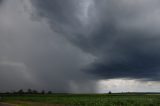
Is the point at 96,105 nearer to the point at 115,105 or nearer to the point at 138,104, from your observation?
the point at 115,105

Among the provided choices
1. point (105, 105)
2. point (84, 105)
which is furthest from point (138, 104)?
point (84, 105)

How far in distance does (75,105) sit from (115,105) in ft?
36.1

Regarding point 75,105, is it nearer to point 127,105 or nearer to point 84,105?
point 84,105

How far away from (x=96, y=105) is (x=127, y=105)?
24.4 ft

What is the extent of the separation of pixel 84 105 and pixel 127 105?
11.0 meters

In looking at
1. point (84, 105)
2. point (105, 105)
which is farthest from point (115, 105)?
point (84, 105)

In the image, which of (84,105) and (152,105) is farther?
(84,105)

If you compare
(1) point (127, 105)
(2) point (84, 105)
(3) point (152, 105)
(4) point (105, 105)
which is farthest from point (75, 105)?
(3) point (152, 105)

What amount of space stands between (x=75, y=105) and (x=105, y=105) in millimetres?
9027

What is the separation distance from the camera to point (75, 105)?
70.9 metres

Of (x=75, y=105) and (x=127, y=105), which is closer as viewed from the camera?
(x=127, y=105)

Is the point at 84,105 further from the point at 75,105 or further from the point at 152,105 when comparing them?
the point at 152,105

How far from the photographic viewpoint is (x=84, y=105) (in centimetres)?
6962

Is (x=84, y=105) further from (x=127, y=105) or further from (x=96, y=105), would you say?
(x=127, y=105)
